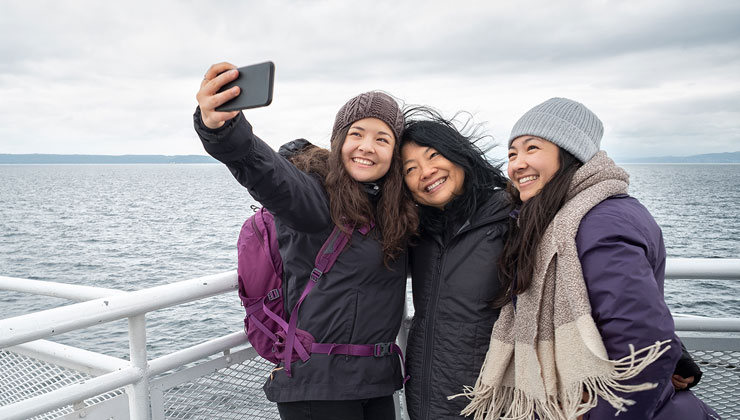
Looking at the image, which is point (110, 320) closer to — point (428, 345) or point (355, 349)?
point (355, 349)

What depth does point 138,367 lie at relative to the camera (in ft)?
7.36

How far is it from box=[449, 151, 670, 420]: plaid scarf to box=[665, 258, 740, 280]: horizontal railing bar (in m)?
0.82

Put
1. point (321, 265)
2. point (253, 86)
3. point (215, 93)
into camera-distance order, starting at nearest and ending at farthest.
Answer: point (253, 86)
point (215, 93)
point (321, 265)

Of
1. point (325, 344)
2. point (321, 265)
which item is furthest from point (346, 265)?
point (325, 344)

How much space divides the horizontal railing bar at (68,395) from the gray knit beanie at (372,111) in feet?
4.24

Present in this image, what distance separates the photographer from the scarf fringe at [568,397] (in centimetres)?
178

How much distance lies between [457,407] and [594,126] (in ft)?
4.09

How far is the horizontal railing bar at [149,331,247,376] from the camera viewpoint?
7.56ft

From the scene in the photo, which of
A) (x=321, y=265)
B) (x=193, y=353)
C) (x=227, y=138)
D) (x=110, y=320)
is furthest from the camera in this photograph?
(x=193, y=353)

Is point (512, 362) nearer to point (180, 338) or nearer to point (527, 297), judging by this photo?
point (527, 297)

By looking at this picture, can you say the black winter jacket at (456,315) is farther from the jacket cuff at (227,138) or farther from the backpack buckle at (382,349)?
the jacket cuff at (227,138)

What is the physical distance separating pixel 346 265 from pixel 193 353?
2.48 ft

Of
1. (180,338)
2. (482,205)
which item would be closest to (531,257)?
(482,205)

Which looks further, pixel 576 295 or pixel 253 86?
pixel 576 295
